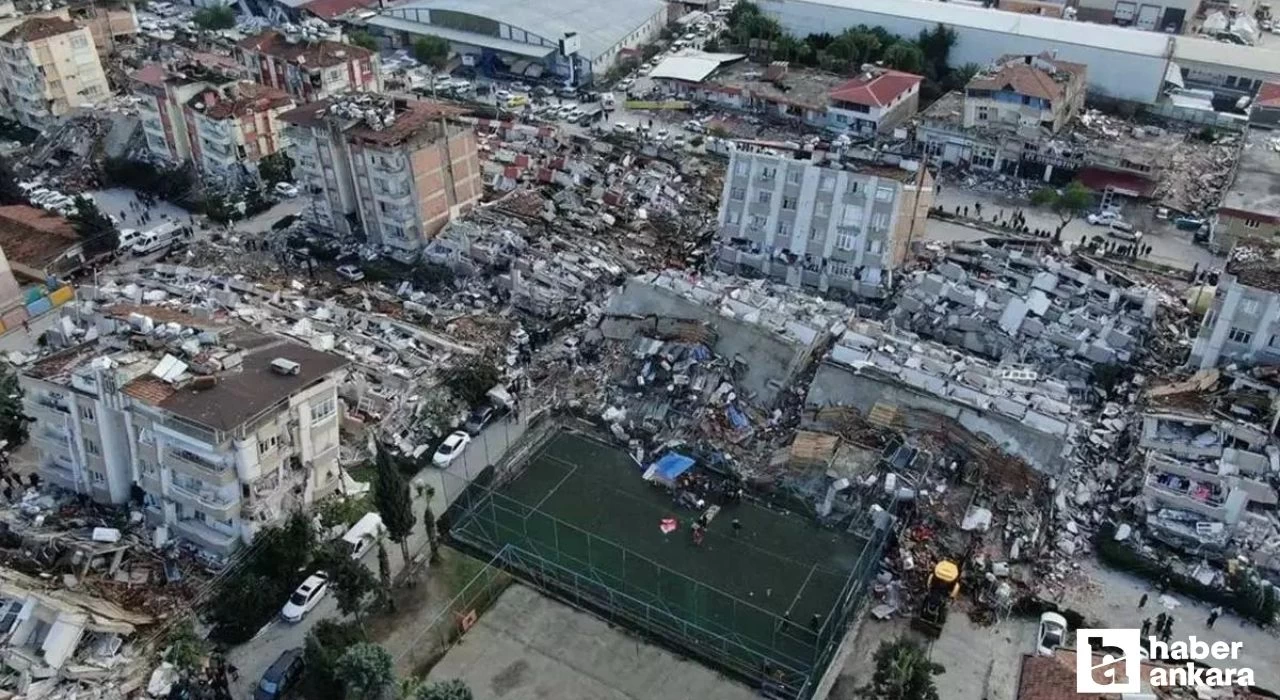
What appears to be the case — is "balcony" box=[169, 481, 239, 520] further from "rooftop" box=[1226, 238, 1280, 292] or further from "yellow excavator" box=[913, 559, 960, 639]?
"rooftop" box=[1226, 238, 1280, 292]

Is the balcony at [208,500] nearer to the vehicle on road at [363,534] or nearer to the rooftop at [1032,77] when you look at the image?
the vehicle on road at [363,534]

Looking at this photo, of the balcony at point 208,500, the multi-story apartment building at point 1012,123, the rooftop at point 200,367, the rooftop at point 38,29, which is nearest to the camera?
the rooftop at point 200,367

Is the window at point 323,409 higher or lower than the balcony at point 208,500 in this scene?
higher

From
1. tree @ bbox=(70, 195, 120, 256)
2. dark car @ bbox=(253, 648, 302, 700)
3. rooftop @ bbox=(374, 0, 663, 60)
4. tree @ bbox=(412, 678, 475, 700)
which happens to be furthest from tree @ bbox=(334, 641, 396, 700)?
rooftop @ bbox=(374, 0, 663, 60)

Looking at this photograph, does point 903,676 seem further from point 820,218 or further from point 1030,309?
point 820,218

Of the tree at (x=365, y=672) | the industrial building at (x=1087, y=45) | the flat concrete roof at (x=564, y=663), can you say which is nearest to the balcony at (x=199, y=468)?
the tree at (x=365, y=672)

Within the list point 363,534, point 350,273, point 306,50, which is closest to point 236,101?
point 306,50

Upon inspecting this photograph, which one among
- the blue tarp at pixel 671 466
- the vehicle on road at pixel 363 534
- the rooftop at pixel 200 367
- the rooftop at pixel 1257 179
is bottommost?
the vehicle on road at pixel 363 534
